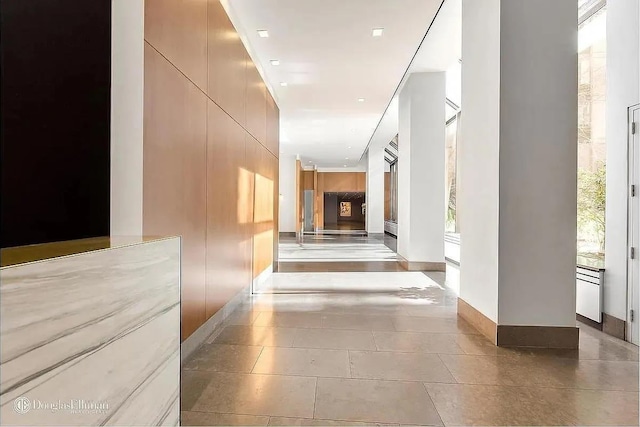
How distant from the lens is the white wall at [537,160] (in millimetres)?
3662

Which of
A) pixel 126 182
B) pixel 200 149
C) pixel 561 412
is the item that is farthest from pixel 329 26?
pixel 561 412

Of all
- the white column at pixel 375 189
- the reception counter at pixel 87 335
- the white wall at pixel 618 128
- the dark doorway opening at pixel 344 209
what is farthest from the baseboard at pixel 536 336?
the dark doorway opening at pixel 344 209

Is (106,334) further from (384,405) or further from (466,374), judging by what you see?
(466,374)

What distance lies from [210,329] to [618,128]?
186 inches

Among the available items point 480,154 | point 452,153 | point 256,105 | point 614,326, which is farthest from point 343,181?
point 614,326

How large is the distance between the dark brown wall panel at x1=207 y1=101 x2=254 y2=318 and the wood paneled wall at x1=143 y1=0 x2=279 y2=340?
1 cm

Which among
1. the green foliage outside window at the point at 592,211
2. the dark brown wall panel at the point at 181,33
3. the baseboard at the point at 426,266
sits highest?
the dark brown wall panel at the point at 181,33

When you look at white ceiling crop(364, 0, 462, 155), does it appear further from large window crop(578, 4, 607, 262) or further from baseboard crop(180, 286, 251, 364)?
baseboard crop(180, 286, 251, 364)

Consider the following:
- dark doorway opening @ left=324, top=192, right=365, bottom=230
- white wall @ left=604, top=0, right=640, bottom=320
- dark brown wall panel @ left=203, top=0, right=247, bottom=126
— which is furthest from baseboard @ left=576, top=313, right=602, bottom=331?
dark doorway opening @ left=324, top=192, right=365, bottom=230

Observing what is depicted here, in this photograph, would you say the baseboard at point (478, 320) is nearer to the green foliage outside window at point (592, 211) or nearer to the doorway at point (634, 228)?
the doorway at point (634, 228)

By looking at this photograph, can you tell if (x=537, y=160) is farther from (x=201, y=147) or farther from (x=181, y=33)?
(x=181, y=33)

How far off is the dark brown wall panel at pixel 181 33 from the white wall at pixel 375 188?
13.5 meters

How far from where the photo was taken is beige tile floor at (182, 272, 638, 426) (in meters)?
2.39

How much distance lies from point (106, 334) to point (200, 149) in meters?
2.61
